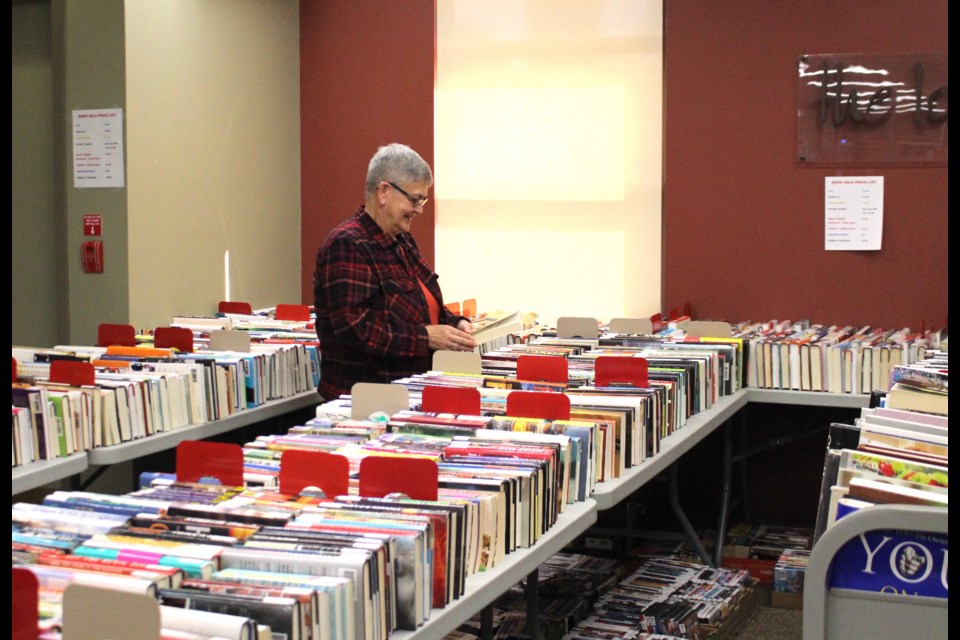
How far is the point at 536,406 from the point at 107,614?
5.81ft

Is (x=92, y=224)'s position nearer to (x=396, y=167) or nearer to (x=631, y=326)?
(x=396, y=167)

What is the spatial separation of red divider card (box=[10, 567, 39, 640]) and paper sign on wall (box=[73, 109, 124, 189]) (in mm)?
4168

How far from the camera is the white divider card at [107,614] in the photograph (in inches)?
68.2

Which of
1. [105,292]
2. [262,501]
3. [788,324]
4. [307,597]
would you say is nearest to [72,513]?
[262,501]

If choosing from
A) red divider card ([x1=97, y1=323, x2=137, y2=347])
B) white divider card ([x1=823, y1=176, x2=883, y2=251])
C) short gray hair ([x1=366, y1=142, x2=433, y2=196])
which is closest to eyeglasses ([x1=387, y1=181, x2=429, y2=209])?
short gray hair ([x1=366, y1=142, x2=433, y2=196])

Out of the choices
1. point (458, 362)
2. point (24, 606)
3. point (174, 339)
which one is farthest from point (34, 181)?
point (24, 606)

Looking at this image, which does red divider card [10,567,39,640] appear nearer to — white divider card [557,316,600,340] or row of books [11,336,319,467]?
row of books [11,336,319,467]

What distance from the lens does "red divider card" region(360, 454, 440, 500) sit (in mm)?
2467

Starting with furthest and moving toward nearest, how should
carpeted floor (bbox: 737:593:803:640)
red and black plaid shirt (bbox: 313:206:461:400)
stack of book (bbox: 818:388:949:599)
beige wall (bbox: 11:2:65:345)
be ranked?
beige wall (bbox: 11:2:65:345), carpeted floor (bbox: 737:593:803:640), red and black plaid shirt (bbox: 313:206:461:400), stack of book (bbox: 818:388:949:599)

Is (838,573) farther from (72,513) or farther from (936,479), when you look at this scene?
(72,513)

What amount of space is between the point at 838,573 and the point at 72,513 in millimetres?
1508

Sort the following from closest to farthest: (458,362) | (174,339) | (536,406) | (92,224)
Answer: (536,406), (458,362), (174,339), (92,224)

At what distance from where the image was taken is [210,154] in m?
6.29

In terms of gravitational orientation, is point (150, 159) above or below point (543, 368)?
above
